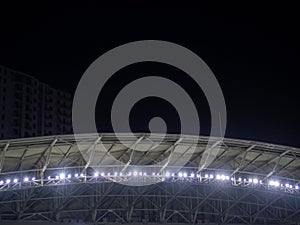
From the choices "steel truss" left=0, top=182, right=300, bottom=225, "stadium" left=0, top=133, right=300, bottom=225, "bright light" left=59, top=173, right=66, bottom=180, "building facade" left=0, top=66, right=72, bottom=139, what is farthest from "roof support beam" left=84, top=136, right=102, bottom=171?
"building facade" left=0, top=66, right=72, bottom=139

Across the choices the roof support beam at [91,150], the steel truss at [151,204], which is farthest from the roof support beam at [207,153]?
the roof support beam at [91,150]

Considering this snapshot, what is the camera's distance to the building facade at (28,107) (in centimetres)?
8756

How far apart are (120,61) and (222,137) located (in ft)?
31.7

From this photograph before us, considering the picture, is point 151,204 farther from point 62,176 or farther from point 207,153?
point 62,176

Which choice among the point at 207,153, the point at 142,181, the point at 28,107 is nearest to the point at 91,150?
the point at 142,181

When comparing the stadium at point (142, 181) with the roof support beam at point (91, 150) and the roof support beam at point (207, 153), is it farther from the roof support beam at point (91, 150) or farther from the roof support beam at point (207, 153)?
the roof support beam at point (207, 153)

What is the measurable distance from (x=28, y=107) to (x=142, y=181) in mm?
59322

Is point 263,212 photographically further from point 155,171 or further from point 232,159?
point 155,171

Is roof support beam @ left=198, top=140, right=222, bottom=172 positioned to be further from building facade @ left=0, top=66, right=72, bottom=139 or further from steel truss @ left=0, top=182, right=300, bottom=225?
building facade @ left=0, top=66, right=72, bottom=139

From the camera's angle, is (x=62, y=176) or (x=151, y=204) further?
(x=151, y=204)

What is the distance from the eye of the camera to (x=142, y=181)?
38156 millimetres

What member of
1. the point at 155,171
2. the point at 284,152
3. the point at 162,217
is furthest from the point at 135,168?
the point at 284,152

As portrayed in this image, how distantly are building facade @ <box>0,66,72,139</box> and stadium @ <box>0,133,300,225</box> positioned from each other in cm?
4556

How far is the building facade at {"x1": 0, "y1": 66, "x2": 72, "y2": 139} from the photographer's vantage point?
87562 mm
